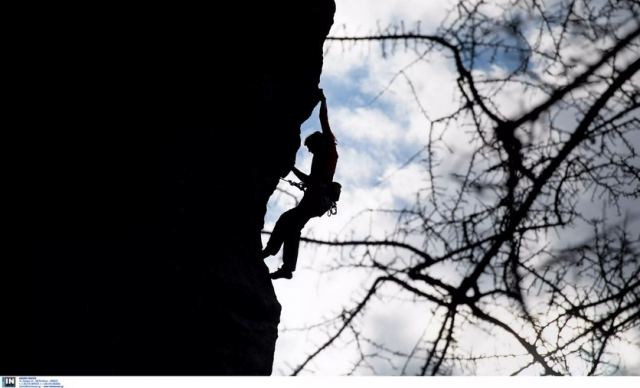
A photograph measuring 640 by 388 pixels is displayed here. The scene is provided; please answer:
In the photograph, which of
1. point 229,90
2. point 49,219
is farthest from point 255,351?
point 229,90

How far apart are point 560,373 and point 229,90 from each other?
2719mm

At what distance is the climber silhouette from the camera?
4711 millimetres

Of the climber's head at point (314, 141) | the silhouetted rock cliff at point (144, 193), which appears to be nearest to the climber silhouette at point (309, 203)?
the climber's head at point (314, 141)

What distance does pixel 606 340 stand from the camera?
2.02 m

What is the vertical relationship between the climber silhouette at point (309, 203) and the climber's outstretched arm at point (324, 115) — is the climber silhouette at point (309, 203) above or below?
below

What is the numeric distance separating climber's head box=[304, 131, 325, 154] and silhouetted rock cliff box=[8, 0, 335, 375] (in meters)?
1.01

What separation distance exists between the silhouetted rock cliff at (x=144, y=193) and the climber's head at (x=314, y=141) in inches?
39.9

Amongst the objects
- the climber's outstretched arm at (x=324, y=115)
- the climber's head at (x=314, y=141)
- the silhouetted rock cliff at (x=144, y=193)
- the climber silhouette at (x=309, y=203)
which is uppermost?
the climber's outstretched arm at (x=324, y=115)

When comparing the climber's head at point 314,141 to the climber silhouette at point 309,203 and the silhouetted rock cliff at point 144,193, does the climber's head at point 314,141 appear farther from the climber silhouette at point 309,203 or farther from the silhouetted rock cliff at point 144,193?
the silhouetted rock cliff at point 144,193

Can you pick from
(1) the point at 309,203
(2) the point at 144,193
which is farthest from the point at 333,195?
(2) the point at 144,193

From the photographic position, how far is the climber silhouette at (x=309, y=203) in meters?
4.71

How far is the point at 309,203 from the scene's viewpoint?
15.4ft

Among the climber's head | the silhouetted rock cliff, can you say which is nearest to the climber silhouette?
the climber's head

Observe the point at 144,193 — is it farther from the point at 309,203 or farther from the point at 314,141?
the point at 314,141
